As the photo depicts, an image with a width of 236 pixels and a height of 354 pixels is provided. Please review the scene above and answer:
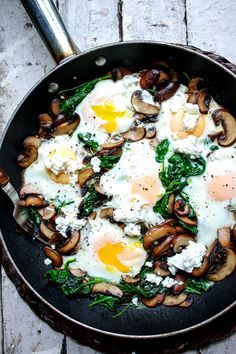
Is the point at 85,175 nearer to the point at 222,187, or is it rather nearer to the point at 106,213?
the point at 106,213

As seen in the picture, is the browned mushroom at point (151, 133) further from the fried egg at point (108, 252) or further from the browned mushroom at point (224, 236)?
the browned mushroom at point (224, 236)

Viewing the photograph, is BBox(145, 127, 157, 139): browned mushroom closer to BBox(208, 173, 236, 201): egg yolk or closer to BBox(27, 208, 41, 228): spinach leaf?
BBox(208, 173, 236, 201): egg yolk

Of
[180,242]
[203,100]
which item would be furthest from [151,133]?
[180,242]

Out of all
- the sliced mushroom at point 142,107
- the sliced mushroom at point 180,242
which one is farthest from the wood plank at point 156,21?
the sliced mushroom at point 180,242

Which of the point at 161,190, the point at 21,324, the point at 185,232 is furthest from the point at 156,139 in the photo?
the point at 21,324

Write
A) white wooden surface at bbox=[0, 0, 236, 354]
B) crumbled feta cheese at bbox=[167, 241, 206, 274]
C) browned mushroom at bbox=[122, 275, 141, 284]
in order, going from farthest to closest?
white wooden surface at bbox=[0, 0, 236, 354]
browned mushroom at bbox=[122, 275, 141, 284]
crumbled feta cheese at bbox=[167, 241, 206, 274]

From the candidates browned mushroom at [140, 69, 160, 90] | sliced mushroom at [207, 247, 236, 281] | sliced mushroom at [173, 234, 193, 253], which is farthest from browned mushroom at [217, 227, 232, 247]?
browned mushroom at [140, 69, 160, 90]
